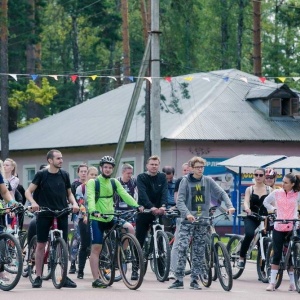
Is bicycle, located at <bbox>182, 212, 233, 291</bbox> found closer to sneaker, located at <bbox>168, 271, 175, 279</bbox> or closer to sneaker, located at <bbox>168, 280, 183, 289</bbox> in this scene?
sneaker, located at <bbox>168, 280, 183, 289</bbox>

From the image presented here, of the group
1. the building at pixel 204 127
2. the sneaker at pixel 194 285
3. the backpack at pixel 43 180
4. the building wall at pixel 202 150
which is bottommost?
the sneaker at pixel 194 285

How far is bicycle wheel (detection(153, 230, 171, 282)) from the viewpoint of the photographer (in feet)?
62.7

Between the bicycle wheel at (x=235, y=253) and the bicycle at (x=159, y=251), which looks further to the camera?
the bicycle wheel at (x=235, y=253)

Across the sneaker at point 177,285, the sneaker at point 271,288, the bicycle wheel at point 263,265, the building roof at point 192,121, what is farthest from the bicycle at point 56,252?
the building roof at point 192,121

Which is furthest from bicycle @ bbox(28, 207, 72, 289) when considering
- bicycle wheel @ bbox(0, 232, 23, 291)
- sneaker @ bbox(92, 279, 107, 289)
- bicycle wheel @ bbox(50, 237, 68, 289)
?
bicycle wheel @ bbox(0, 232, 23, 291)

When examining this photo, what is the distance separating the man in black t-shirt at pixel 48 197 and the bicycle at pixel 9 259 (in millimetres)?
743

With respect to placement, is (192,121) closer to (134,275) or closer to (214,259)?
(214,259)

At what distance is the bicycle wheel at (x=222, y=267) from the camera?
17938mm

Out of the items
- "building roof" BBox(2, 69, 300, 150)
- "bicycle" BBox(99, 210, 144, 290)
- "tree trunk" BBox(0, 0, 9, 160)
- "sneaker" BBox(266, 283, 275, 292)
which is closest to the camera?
"bicycle" BBox(99, 210, 144, 290)

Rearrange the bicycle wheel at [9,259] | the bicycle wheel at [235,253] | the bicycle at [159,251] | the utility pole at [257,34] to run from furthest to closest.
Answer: the utility pole at [257,34], the bicycle wheel at [235,253], the bicycle at [159,251], the bicycle wheel at [9,259]

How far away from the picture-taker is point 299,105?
4928 cm

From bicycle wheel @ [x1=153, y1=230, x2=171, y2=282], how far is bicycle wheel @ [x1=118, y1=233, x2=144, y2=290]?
113 centimetres

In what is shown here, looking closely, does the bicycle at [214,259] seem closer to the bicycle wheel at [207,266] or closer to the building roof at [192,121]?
the bicycle wheel at [207,266]

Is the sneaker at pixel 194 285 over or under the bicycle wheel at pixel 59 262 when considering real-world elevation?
under
